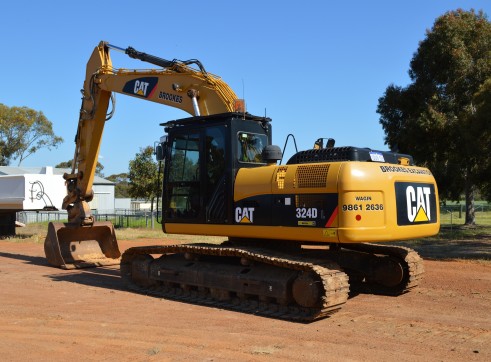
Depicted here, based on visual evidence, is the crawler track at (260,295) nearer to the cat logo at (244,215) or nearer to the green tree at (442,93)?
the cat logo at (244,215)

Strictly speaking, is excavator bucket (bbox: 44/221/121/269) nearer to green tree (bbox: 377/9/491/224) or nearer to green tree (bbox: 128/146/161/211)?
green tree (bbox: 377/9/491/224)

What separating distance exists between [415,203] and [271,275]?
2.44 m

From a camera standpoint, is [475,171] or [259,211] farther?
[475,171]

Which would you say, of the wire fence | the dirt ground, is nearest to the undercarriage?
the dirt ground

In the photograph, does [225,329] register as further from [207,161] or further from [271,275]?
[207,161]

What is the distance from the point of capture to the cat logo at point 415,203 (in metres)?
8.05

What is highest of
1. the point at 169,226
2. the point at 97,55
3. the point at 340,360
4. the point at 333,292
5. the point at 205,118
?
the point at 97,55

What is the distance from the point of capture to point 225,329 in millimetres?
7320

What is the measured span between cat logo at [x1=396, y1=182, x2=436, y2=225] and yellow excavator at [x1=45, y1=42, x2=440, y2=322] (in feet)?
0.05

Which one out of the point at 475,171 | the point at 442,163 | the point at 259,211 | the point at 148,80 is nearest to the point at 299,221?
the point at 259,211

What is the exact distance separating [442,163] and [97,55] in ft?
67.0

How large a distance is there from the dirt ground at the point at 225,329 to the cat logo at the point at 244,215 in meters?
1.44

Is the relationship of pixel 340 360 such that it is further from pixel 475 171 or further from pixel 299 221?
pixel 475 171

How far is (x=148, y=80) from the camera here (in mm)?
12047
